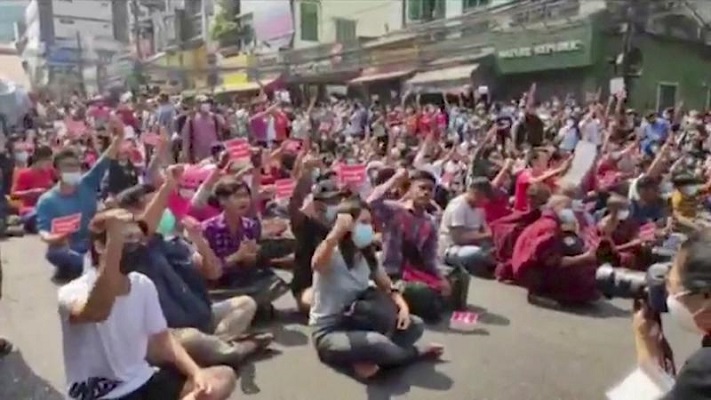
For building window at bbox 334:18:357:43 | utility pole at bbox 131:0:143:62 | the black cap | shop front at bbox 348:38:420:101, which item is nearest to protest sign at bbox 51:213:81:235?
the black cap

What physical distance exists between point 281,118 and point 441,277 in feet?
27.6

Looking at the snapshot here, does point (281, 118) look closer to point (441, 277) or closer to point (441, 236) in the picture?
point (441, 236)

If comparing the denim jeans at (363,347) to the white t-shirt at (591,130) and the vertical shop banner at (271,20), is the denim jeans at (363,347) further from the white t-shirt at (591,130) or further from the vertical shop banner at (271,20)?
the vertical shop banner at (271,20)

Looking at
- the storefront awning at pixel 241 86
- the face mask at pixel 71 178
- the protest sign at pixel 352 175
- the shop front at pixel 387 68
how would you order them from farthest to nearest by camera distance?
the storefront awning at pixel 241 86 → the shop front at pixel 387 68 → the face mask at pixel 71 178 → the protest sign at pixel 352 175

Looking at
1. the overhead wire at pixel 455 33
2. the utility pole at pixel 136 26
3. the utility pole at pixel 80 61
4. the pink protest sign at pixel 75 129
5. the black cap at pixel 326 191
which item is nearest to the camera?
the black cap at pixel 326 191

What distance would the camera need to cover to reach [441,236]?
21.9 ft

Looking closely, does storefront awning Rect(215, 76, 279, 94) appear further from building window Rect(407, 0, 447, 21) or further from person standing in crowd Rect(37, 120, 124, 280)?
person standing in crowd Rect(37, 120, 124, 280)

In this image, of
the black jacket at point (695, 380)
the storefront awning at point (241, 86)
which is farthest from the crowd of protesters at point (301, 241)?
the storefront awning at point (241, 86)

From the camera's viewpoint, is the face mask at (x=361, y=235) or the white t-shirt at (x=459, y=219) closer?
the face mask at (x=361, y=235)

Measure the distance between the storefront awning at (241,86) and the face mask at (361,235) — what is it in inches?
1038

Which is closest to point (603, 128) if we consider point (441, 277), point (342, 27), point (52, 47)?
point (441, 277)

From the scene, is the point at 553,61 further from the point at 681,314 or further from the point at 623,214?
the point at 681,314

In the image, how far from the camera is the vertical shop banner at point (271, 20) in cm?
3160

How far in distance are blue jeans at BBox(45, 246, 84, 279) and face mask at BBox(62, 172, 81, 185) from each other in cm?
56
